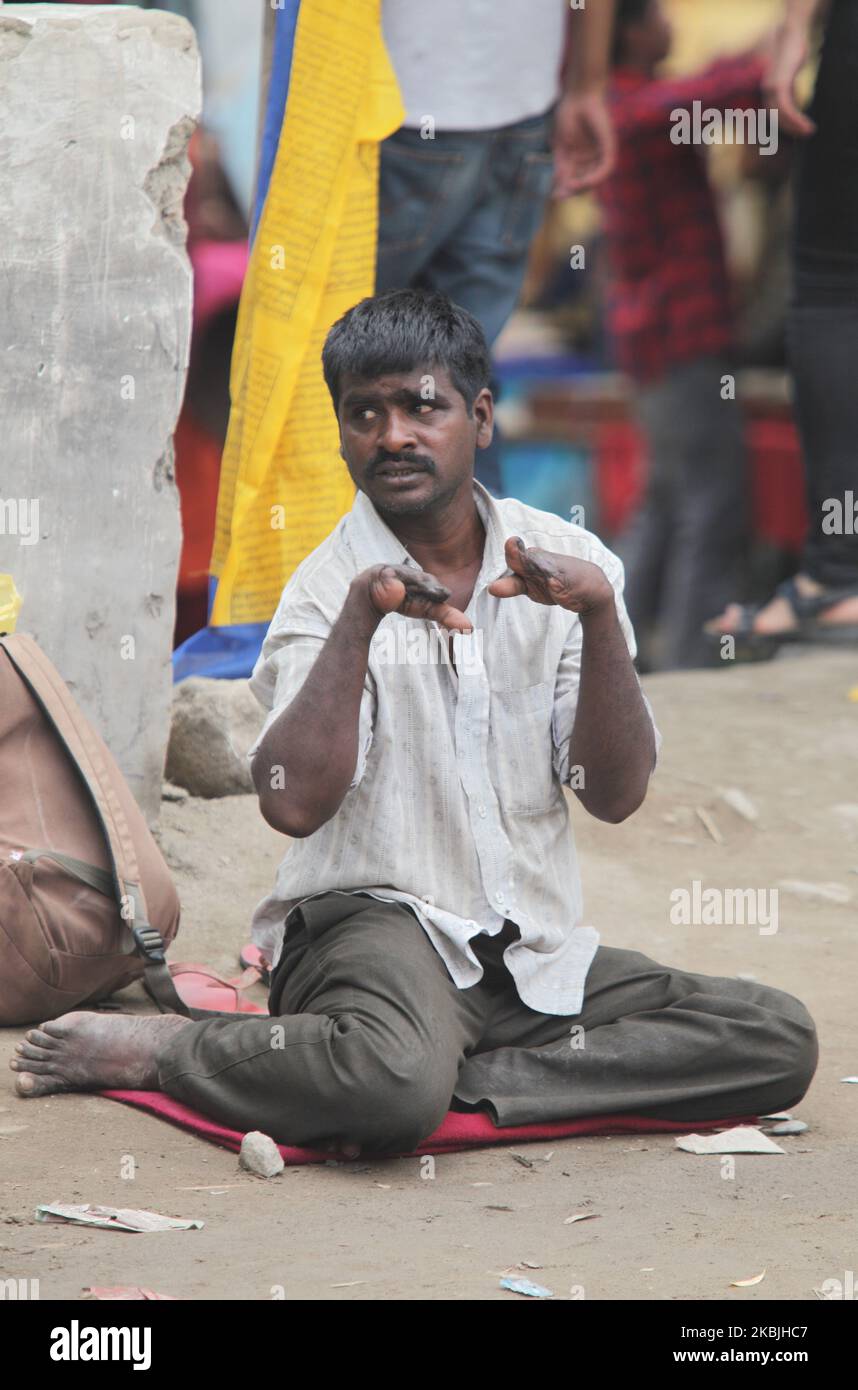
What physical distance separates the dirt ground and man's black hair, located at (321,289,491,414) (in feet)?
4.05

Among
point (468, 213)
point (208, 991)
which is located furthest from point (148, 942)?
point (468, 213)

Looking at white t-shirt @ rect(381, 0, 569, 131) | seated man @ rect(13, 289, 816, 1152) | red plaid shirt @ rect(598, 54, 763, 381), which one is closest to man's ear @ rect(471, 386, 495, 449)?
seated man @ rect(13, 289, 816, 1152)

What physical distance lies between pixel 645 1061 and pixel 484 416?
3.62ft

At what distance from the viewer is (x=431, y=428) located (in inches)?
119

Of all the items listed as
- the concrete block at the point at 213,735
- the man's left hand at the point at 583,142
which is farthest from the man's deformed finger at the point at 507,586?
the man's left hand at the point at 583,142

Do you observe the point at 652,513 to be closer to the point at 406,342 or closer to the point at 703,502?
the point at 703,502

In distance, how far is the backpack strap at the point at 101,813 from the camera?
339 centimetres

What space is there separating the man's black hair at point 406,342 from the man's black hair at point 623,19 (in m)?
4.18

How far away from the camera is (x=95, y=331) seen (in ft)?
13.2

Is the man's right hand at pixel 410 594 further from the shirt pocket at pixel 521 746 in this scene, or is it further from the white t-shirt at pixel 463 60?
the white t-shirt at pixel 463 60

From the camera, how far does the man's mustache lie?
3.01 metres

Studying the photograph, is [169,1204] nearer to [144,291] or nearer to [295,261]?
[144,291]

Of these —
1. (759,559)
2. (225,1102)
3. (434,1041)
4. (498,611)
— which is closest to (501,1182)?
(434,1041)

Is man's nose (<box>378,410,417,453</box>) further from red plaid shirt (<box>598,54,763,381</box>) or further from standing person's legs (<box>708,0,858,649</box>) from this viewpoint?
red plaid shirt (<box>598,54,763,381</box>)
